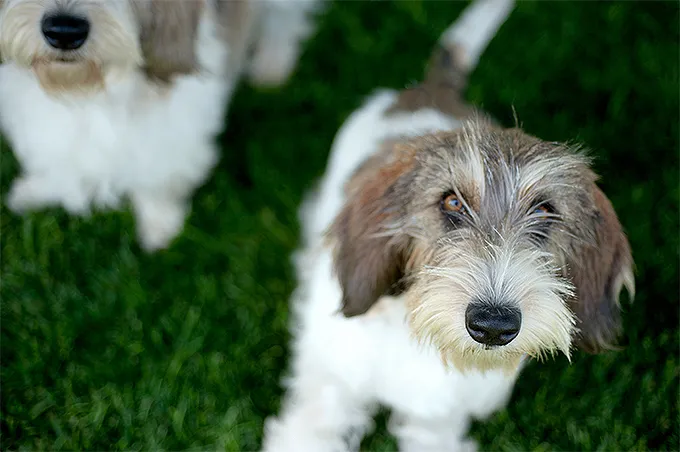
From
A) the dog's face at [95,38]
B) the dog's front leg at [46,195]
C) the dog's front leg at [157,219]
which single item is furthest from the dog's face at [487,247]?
the dog's front leg at [46,195]

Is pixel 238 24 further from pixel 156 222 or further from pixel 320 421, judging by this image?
pixel 320 421

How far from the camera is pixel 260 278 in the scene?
3758 millimetres

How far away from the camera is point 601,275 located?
2.42 metres

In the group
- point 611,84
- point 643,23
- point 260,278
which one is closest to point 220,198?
point 260,278

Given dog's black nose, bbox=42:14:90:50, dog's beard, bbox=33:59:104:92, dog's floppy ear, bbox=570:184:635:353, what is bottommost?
dog's floppy ear, bbox=570:184:635:353

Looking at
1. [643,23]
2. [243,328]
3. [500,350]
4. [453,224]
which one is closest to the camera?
[500,350]

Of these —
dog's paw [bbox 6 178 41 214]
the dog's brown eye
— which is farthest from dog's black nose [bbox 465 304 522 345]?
dog's paw [bbox 6 178 41 214]

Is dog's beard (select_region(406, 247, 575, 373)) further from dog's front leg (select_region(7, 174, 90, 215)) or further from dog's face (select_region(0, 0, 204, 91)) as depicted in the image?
dog's front leg (select_region(7, 174, 90, 215))

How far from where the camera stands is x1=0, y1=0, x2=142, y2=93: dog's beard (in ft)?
8.54

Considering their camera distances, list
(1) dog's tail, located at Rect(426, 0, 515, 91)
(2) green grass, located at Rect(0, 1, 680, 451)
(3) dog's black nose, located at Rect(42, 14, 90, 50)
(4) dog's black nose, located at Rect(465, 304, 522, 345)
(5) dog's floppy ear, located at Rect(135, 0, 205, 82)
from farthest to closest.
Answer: (1) dog's tail, located at Rect(426, 0, 515, 91) < (2) green grass, located at Rect(0, 1, 680, 451) < (5) dog's floppy ear, located at Rect(135, 0, 205, 82) < (3) dog's black nose, located at Rect(42, 14, 90, 50) < (4) dog's black nose, located at Rect(465, 304, 522, 345)

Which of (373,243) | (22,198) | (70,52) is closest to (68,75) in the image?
(70,52)

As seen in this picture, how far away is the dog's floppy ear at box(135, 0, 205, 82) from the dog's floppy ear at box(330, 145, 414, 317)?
105 cm

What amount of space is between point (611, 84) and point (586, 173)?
8.11ft

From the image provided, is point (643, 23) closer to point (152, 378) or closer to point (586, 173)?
point (586, 173)
